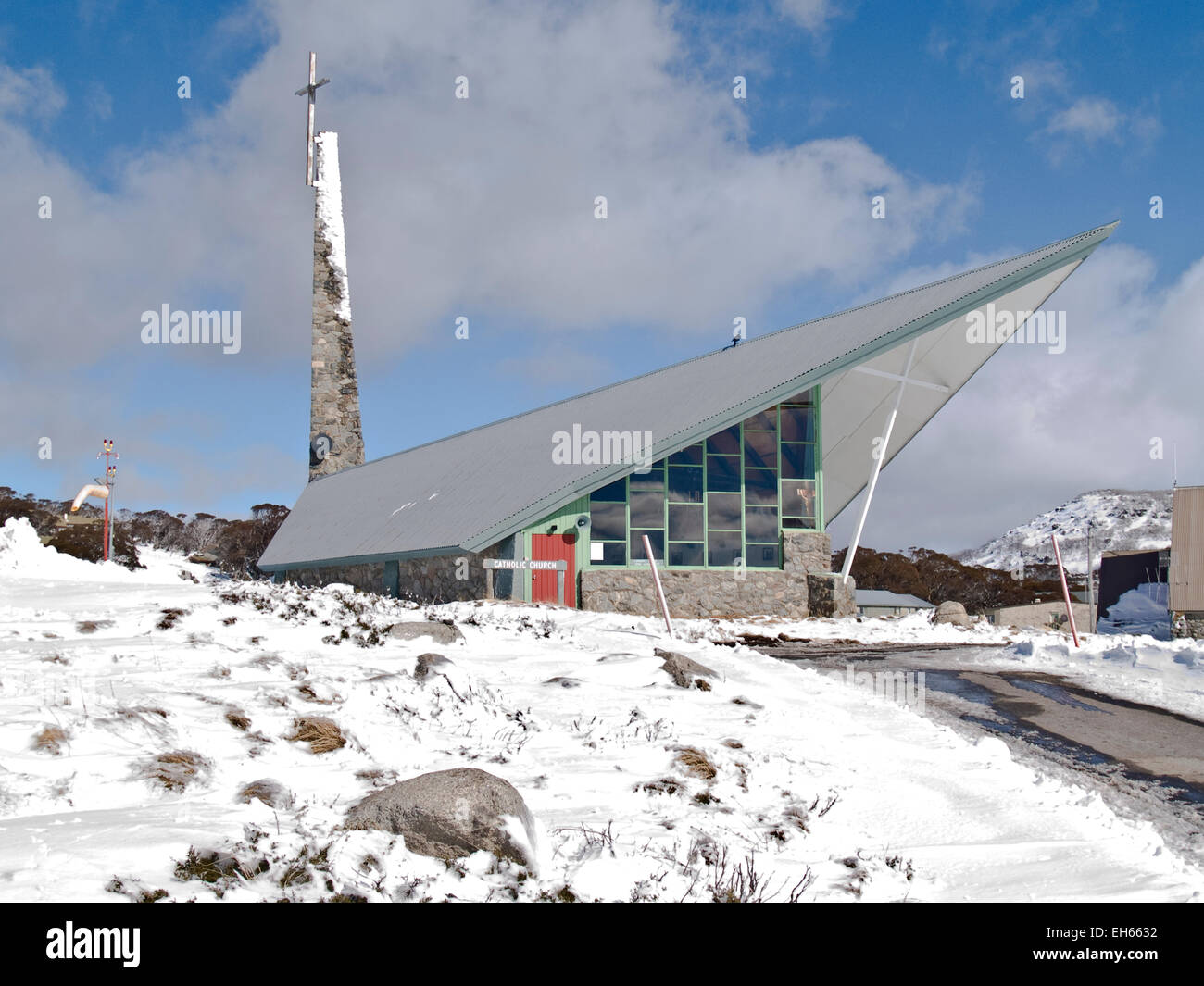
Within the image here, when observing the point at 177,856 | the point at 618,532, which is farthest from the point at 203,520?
the point at 177,856

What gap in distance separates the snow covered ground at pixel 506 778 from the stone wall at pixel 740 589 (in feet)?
33.9

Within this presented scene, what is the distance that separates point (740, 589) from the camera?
22484mm

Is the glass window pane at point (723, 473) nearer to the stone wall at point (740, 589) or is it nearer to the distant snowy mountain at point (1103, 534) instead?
the stone wall at point (740, 589)

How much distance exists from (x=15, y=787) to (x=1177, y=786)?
7187 millimetres

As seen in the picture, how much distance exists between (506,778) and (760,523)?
57.4 feet

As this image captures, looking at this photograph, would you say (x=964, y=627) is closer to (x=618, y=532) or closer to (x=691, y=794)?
(x=618, y=532)

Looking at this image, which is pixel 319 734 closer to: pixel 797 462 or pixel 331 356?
pixel 797 462

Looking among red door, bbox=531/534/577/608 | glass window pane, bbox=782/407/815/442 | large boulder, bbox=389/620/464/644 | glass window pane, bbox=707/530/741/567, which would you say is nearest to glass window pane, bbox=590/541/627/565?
red door, bbox=531/534/577/608

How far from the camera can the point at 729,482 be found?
899 inches

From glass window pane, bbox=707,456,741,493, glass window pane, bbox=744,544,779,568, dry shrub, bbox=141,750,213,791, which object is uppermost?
glass window pane, bbox=707,456,741,493

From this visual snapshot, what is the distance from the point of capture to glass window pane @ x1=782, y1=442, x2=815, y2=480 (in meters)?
23.4

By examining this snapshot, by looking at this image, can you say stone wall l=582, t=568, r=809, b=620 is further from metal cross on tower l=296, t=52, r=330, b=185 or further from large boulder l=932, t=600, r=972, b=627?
metal cross on tower l=296, t=52, r=330, b=185

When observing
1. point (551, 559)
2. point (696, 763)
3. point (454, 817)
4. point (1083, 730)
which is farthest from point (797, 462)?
point (454, 817)

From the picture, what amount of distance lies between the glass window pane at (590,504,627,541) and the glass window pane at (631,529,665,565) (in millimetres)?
270
